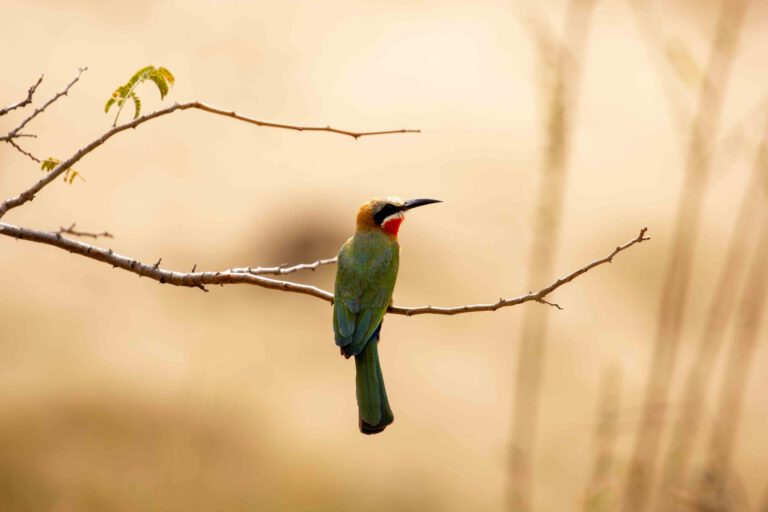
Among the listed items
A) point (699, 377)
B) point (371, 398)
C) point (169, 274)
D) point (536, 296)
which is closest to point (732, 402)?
point (699, 377)

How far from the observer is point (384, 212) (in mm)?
2820

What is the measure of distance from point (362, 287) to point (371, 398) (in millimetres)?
364

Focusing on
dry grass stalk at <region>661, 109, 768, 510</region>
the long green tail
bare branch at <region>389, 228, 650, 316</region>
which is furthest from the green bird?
dry grass stalk at <region>661, 109, 768, 510</region>

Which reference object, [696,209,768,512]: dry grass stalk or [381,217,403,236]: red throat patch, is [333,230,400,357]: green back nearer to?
[381,217,403,236]: red throat patch

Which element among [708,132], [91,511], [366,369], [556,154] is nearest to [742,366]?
[708,132]

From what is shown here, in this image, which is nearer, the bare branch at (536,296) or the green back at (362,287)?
the bare branch at (536,296)

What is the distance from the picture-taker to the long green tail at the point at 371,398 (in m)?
2.26

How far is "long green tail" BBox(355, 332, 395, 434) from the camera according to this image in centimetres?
226

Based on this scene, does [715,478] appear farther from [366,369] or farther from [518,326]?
[518,326]

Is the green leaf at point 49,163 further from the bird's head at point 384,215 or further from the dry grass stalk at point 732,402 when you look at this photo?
the bird's head at point 384,215

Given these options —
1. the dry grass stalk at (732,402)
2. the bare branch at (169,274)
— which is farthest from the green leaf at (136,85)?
the dry grass stalk at (732,402)

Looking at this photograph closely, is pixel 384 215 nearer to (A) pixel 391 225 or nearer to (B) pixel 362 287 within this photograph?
(A) pixel 391 225

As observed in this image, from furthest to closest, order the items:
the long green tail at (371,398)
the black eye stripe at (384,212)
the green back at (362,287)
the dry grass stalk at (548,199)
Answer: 1. the black eye stripe at (384,212)
2. the green back at (362,287)
3. the long green tail at (371,398)
4. the dry grass stalk at (548,199)

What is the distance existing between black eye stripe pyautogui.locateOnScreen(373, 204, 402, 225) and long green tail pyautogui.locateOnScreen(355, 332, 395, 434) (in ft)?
1.69
